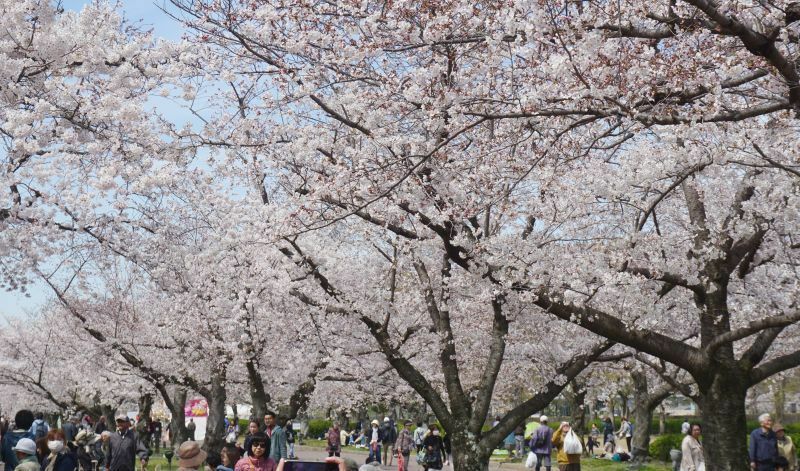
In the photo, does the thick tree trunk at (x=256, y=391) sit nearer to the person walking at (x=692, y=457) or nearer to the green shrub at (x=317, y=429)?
the person walking at (x=692, y=457)

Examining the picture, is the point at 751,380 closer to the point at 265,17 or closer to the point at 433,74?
the point at 433,74

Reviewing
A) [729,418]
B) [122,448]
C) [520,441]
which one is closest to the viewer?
[122,448]

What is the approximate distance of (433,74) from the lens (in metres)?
8.41

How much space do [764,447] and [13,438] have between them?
33.5 feet

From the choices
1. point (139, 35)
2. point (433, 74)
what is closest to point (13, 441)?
point (139, 35)

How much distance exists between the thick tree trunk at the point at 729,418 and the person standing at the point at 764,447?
0.74 meters

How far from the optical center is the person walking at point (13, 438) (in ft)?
31.4

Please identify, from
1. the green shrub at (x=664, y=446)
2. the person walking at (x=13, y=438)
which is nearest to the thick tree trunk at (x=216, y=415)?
the person walking at (x=13, y=438)

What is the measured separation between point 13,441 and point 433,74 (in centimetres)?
669

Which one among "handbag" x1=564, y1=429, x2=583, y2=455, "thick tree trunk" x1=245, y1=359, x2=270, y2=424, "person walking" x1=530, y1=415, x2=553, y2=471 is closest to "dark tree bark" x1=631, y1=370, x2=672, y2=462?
"person walking" x1=530, y1=415, x2=553, y2=471

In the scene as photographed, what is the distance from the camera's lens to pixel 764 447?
1188 cm

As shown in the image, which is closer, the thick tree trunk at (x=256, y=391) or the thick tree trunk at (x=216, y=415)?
the thick tree trunk at (x=256, y=391)

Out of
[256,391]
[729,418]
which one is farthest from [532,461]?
[256,391]

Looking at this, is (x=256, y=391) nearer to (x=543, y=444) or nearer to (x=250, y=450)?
(x=543, y=444)
